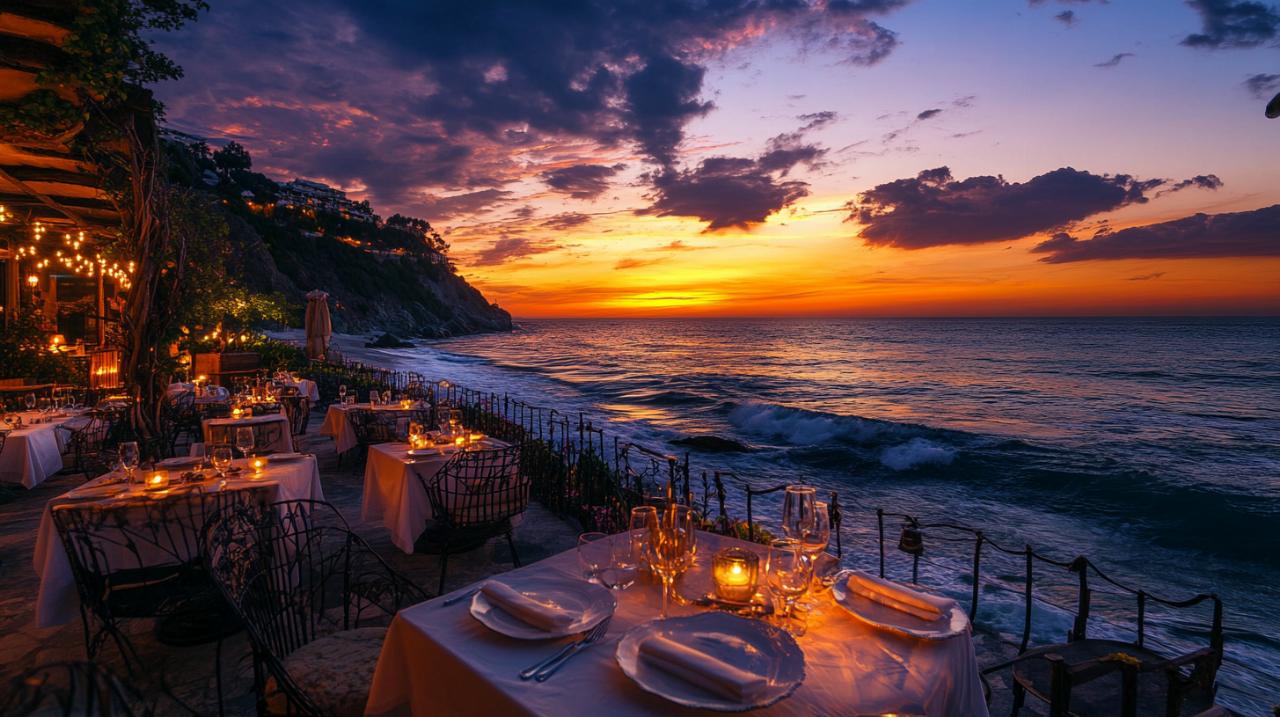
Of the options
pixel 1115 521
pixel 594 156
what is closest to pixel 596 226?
pixel 594 156

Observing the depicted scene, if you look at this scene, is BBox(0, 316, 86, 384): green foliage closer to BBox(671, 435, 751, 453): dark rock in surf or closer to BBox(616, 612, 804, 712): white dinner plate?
BBox(671, 435, 751, 453): dark rock in surf

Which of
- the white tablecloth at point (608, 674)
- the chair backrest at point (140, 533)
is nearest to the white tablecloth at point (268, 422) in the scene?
the chair backrest at point (140, 533)

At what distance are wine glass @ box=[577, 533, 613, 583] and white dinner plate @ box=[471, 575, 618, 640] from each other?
0.16 ft

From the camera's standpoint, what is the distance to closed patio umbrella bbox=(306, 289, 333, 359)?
51.9 feet

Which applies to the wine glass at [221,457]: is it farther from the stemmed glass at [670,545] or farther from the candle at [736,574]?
the candle at [736,574]

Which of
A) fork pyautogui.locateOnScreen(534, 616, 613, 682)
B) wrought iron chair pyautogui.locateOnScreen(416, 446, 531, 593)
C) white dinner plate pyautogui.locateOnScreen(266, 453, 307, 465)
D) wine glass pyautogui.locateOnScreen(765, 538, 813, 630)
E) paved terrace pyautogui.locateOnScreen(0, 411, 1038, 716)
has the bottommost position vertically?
paved terrace pyautogui.locateOnScreen(0, 411, 1038, 716)

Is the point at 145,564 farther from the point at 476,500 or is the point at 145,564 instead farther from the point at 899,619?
the point at 899,619

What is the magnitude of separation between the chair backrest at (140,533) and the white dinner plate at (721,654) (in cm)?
290

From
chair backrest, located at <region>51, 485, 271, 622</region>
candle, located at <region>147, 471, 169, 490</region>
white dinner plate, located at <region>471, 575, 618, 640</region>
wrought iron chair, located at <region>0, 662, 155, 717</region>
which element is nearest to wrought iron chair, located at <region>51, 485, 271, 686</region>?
chair backrest, located at <region>51, 485, 271, 622</region>

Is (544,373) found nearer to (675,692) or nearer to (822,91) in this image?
(822,91)

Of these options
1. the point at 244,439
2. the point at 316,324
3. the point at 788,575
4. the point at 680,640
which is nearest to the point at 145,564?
the point at 244,439

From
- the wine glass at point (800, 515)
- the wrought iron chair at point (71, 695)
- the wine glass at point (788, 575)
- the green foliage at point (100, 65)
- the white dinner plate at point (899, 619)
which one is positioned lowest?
the white dinner plate at point (899, 619)

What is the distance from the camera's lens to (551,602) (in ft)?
5.99

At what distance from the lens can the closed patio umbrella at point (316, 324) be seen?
15.8 m
